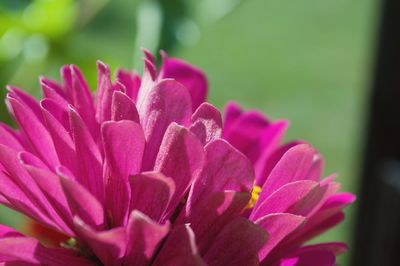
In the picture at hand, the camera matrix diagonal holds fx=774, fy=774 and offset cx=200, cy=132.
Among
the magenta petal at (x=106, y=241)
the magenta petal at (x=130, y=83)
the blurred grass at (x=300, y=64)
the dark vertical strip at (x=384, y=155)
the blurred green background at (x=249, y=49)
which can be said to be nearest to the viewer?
the magenta petal at (x=106, y=241)

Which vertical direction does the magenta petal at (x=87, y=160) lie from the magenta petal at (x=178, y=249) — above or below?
above

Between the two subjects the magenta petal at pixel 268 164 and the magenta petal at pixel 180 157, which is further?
the magenta petal at pixel 268 164

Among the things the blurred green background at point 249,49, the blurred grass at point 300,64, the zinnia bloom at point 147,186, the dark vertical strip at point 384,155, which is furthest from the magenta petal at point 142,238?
the blurred grass at point 300,64

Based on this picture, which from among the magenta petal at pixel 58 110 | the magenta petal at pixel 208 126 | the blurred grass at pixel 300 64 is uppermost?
the magenta petal at pixel 208 126

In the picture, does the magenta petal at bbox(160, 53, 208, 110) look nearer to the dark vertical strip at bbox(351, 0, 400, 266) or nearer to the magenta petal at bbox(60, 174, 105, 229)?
the magenta petal at bbox(60, 174, 105, 229)

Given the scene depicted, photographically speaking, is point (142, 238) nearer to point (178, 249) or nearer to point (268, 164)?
point (178, 249)

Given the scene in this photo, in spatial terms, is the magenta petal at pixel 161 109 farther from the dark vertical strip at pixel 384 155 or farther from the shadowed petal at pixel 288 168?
the dark vertical strip at pixel 384 155

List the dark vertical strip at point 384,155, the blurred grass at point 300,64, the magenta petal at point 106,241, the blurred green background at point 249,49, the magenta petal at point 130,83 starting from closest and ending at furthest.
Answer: the magenta petal at point 106,241 → the magenta petal at point 130,83 → the blurred green background at point 249,49 → the dark vertical strip at point 384,155 → the blurred grass at point 300,64
